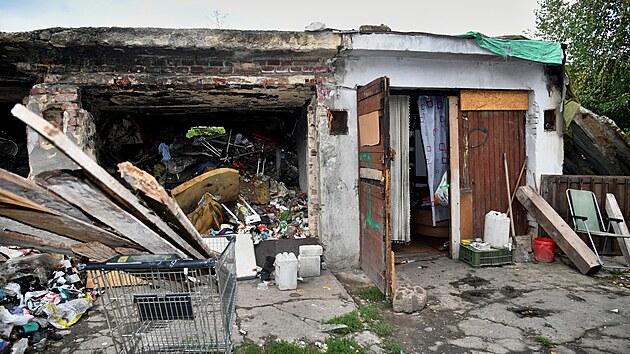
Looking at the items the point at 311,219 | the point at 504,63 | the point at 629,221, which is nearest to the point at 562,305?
the point at 629,221

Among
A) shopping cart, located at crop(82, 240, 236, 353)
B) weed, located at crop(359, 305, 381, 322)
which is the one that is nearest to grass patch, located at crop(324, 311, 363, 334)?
weed, located at crop(359, 305, 381, 322)

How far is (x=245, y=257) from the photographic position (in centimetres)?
521

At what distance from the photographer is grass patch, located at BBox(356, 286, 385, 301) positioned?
4.46 meters

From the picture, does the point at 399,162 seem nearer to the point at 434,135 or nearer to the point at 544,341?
the point at 434,135

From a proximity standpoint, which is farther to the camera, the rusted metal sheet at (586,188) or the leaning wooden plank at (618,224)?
the rusted metal sheet at (586,188)

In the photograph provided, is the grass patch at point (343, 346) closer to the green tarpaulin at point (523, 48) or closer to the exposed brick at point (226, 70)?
the exposed brick at point (226, 70)

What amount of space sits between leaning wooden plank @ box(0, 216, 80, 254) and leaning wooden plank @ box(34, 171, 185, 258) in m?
0.34

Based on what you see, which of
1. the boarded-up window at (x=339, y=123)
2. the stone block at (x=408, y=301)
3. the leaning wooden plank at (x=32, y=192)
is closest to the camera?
the leaning wooden plank at (x=32, y=192)

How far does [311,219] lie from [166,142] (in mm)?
3861

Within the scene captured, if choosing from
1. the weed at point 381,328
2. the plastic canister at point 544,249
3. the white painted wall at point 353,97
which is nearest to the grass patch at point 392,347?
the weed at point 381,328

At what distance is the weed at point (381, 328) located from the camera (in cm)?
362

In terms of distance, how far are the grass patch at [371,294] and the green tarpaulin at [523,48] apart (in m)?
3.62

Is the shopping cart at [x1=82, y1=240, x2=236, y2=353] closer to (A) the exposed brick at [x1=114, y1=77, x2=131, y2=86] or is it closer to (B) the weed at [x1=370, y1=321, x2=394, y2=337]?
(B) the weed at [x1=370, y1=321, x2=394, y2=337]

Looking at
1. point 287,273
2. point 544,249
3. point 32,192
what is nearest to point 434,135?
point 544,249
